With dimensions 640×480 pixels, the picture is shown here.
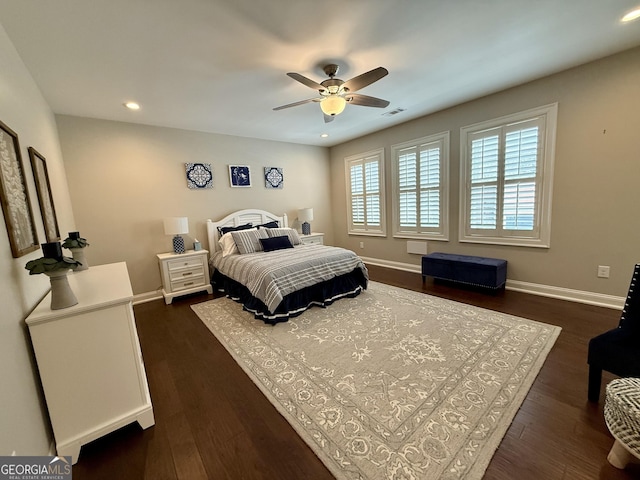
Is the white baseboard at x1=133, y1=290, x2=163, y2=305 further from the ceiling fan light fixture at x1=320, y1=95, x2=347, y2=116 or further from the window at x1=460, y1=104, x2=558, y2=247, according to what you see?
the window at x1=460, y1=104, x2=558, y2=247

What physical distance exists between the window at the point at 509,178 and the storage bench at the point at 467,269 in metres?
0.40

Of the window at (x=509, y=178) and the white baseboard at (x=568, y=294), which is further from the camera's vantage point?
the window at (x=509, y=178)

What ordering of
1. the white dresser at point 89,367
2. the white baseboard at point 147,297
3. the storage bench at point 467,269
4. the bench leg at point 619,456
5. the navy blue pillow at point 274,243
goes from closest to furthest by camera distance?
the bench leg at point 619,456 < the white dresser at point 89,367 < the storage bench at point 467,269 < the white baseboard at point 147,297 < the navy blue pillow at point 274,243

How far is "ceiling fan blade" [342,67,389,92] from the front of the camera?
212 centimetres

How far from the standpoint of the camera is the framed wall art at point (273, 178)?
5.07 meters

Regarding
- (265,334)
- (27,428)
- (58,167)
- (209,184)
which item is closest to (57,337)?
(27,428)

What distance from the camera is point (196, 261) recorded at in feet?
13.1

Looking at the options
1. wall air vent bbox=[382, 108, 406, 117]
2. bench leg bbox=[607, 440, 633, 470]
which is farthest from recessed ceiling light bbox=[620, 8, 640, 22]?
bench leg bbox=[607, 440, 633, 470]

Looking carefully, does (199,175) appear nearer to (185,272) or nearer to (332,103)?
(185,272)

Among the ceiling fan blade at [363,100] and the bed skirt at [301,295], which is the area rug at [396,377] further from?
the ceiling fan blade at [363,100]

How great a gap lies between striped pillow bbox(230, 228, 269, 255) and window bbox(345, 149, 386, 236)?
243cm

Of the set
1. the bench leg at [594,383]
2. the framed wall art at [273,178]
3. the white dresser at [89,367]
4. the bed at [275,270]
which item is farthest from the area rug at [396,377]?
the framed wall art at [273,178]

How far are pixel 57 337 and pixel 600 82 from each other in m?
5.13

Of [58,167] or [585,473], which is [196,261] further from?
[585,473]
